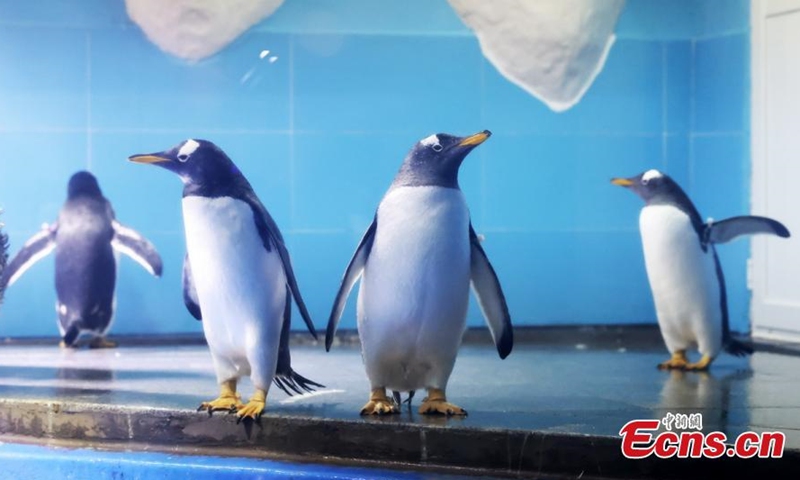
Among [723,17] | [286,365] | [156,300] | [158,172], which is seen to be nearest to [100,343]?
[156,300]

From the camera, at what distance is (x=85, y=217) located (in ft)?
16.7

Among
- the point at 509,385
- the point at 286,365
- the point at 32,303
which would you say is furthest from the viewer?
the point at 32,303

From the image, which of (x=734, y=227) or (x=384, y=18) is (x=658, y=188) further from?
(x=384, y=18)

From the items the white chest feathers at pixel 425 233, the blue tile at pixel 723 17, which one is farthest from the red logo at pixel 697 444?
the blue tile at pixel 723 17

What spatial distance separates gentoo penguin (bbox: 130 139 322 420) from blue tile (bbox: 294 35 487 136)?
2.33 meters

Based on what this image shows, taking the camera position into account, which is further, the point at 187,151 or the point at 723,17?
the point at 723,17

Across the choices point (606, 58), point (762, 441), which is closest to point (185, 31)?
point (606, 58)

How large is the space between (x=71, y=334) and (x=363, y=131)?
1.76m

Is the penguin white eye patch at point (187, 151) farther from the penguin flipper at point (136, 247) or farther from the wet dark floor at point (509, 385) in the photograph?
the penguin flipper at point (136, 247)

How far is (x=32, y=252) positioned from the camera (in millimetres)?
5066

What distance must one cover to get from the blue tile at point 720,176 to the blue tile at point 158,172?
2.18 m

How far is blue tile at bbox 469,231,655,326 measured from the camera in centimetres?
540

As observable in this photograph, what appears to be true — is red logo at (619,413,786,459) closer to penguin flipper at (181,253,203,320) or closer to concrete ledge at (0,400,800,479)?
concrete ledge at (0,400,800,479)

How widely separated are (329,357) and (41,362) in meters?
1.23
